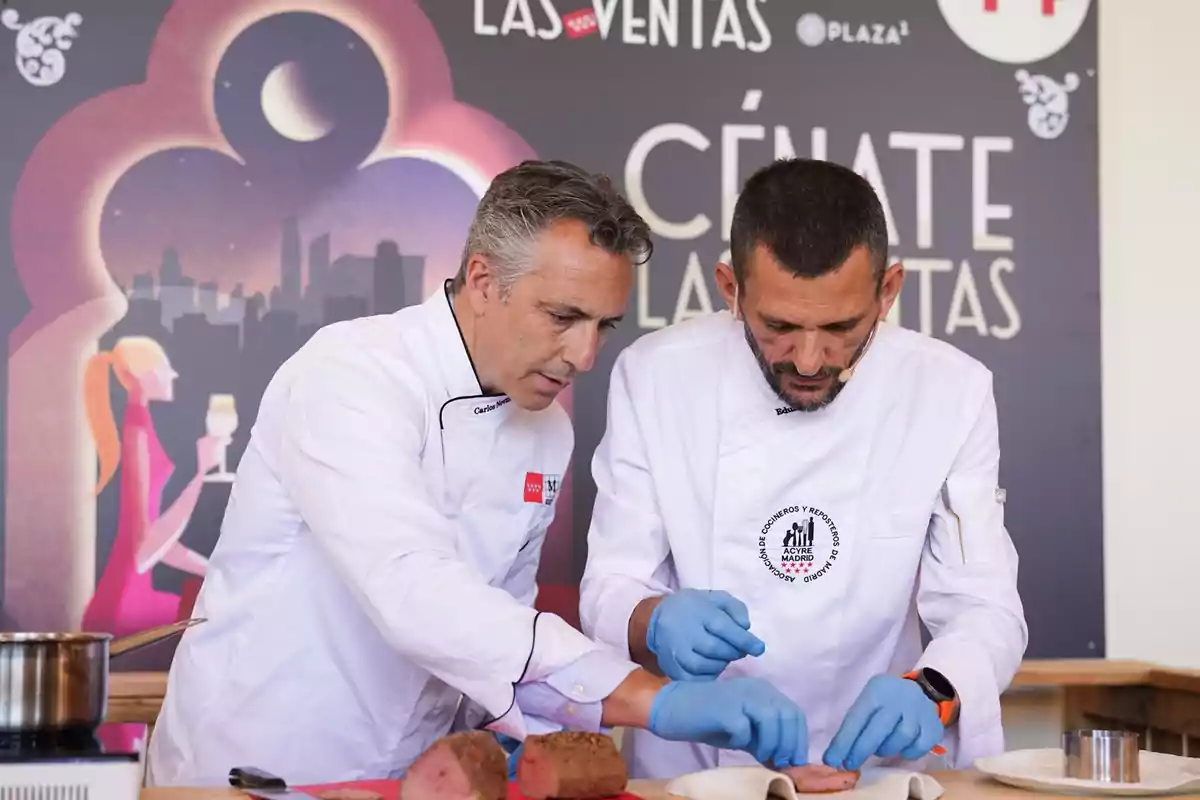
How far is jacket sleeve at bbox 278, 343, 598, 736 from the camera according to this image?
178 centimetres

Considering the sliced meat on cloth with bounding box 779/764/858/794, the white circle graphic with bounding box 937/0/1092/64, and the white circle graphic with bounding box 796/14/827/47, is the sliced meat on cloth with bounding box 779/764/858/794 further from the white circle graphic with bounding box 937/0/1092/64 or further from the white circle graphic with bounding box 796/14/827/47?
the white circle graphic with bounding box 937/0/1092/64

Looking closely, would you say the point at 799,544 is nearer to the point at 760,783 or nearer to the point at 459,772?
the point at 760,783

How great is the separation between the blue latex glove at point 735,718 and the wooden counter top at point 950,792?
0.28 ft

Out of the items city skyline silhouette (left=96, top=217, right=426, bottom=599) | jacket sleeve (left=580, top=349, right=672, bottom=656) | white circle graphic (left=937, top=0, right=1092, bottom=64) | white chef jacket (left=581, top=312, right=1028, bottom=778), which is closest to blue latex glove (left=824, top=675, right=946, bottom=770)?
white chef jacket (left=581, top=312, right=1028, bottom=778)

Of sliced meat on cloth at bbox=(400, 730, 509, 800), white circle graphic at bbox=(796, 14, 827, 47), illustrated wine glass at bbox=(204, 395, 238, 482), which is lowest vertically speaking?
sliced meat on cloth at bbox=(400, 730, 509, 800)

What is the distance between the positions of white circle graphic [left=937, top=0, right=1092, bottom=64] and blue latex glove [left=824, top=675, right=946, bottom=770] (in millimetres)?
1756

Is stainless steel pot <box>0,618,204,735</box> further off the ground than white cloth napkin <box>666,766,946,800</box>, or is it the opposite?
stainless steel pot <box>0,618,204,735</box>

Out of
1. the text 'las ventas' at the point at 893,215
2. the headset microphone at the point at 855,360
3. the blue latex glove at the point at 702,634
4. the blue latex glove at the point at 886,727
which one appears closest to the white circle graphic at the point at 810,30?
the text 'las ventas' at the point at 893,215

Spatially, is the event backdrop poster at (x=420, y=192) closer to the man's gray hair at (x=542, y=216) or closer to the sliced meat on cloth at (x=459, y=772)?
the man's gray hair at (x=542, y=216)

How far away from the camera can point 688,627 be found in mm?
1934

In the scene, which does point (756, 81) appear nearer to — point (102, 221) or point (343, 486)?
point (102, 221)

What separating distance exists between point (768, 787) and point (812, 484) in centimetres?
66

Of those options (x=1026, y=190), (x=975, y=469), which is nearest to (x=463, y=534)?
(x=975, y=469)

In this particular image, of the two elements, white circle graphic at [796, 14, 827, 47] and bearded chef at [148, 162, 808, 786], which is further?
white circle graphic at [796, 14, 827, 47]
